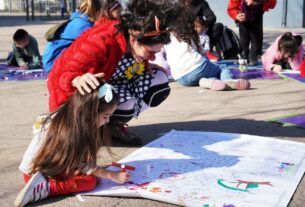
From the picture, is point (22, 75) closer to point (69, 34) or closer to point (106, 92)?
point (69, 34)

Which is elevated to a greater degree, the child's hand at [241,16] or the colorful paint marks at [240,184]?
the child's hand at [241,16]

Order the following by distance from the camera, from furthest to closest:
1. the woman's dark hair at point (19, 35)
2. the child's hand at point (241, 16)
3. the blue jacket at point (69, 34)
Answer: the child's hand at point (241, 16) → the woman's dark hair at point (19, 35) → the blue jacket at point (69, 34)

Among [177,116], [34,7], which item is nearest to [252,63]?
[177,116]

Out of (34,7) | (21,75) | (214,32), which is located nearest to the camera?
(21,75)

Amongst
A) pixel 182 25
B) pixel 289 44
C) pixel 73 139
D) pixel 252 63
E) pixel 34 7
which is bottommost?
pixel 252 63

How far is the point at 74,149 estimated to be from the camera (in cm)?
191

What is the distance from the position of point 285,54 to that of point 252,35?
39.4 inches

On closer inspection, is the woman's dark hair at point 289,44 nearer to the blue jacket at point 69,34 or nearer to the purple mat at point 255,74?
the purple mat at point 255,74

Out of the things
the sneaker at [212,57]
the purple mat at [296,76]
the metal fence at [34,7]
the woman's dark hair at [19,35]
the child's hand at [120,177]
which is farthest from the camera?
the metal fence at [34,7]

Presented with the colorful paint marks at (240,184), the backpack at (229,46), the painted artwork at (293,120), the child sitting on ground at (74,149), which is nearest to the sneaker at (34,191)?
the child sitting on ground at (74,149)

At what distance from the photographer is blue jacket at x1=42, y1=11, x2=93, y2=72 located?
10.2ft

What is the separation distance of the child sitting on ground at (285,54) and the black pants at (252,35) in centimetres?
66

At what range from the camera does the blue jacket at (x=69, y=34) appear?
3.11 m

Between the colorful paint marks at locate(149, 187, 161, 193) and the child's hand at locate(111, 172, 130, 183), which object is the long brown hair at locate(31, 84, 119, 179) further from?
the colorful paint marks at locate(149, 187, 161, 193)
